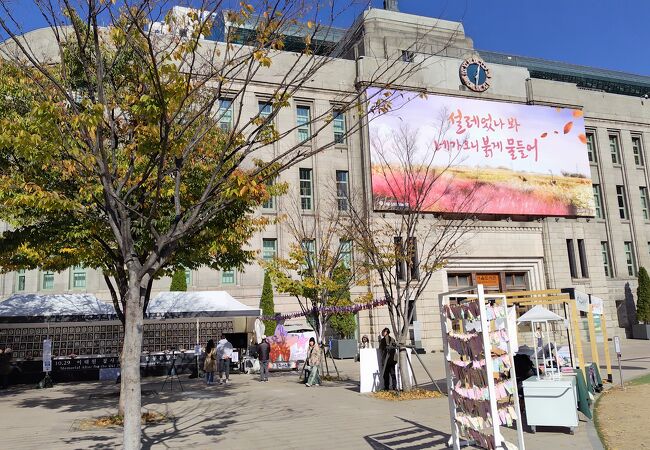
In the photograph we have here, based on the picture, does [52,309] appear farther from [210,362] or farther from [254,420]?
[254,420]

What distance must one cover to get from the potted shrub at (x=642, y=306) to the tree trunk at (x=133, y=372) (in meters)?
38.0

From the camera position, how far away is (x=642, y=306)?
1438 inches

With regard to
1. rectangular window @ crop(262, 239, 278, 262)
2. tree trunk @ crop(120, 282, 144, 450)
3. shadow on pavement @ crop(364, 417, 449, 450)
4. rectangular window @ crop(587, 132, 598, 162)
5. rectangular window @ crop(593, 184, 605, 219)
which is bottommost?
shadow on pavement @ crop(364, 417, 449, 450)

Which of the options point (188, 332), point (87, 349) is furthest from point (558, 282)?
point (87, 349)

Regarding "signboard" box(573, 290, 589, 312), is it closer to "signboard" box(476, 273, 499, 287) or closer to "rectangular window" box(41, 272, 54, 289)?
"signboard" box(476, 273, 499, 287)

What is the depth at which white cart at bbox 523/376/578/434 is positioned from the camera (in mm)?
9234

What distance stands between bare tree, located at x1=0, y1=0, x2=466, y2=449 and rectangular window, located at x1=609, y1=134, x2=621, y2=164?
3549cm

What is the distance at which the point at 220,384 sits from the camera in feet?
61.2

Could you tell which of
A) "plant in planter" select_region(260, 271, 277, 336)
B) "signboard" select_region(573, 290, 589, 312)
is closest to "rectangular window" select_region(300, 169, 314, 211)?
"plant in planter" select_region(260, 271, 277, 336)

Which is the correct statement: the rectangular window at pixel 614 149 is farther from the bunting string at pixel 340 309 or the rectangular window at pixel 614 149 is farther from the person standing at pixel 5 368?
the person standing at pixel 5 368

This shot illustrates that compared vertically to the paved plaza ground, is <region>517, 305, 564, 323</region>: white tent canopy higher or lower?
higher

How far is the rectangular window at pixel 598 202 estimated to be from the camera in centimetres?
3958

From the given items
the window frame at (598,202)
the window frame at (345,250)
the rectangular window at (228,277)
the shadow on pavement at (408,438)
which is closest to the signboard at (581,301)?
the shadow on pavement at (408,438)

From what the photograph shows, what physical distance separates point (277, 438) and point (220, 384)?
32.5 feet
